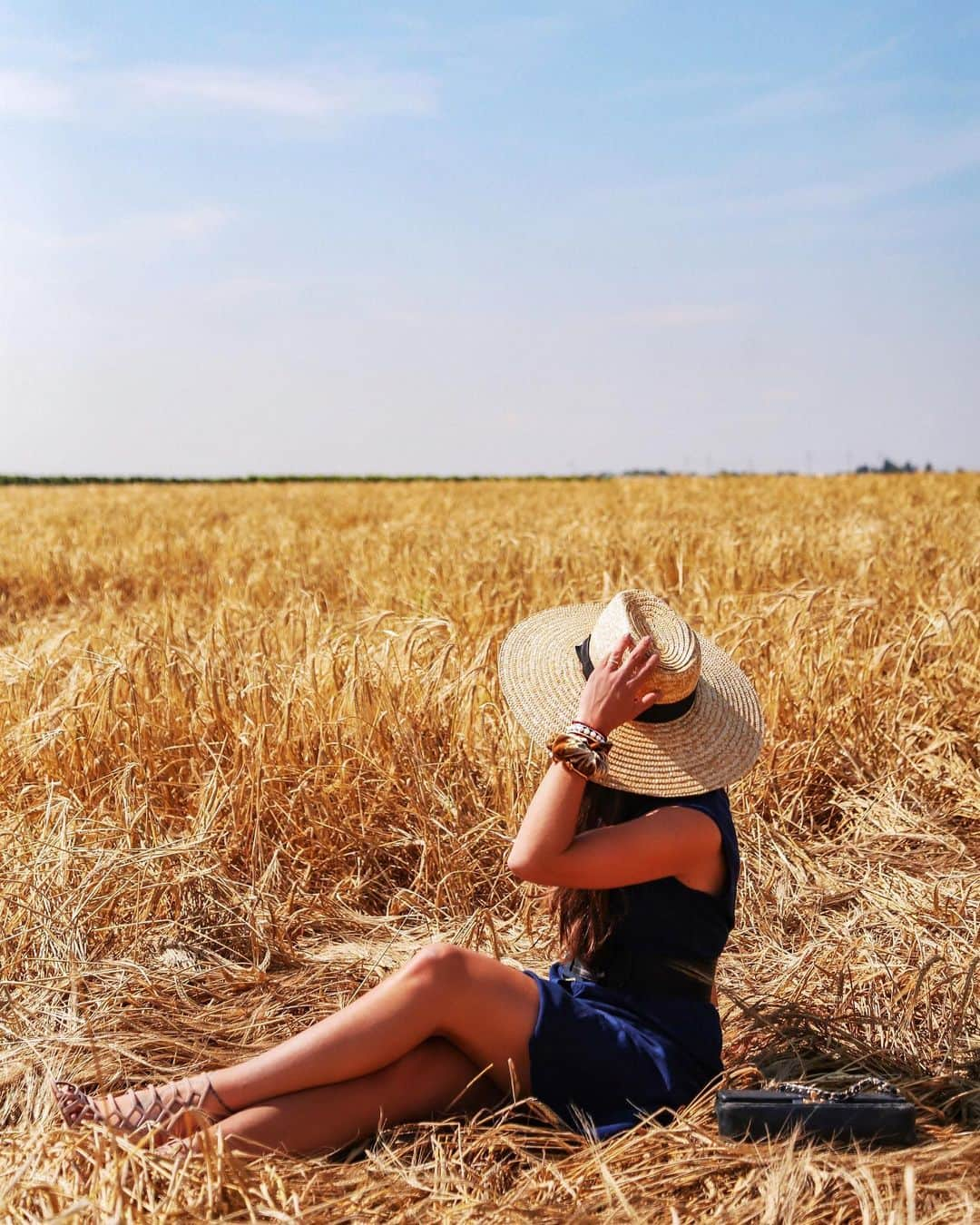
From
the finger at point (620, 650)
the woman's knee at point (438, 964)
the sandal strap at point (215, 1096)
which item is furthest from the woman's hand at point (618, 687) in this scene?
Result: the sandal strap at point (215, 1096)

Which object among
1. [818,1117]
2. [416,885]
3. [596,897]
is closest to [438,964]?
[596,897]

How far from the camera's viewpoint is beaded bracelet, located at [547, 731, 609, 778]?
2.06 metres

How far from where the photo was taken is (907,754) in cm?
399

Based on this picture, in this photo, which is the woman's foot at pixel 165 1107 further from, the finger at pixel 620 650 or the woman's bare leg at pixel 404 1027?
the finger at pixel 620 650

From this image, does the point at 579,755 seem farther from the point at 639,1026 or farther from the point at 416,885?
the point at 416,885

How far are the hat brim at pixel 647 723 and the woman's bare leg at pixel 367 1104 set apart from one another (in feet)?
1.90

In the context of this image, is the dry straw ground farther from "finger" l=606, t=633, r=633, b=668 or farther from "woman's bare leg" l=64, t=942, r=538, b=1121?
"finger" l=606, t=633, r=633, b=668

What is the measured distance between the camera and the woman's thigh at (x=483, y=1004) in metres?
2.11

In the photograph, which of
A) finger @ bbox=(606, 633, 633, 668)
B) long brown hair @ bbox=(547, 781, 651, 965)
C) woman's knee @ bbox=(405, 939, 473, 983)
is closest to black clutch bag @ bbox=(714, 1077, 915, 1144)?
long brown hair @ bbox=(547, 781, 651, 965)

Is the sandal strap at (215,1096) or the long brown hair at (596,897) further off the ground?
the long brown hair at (596,897)

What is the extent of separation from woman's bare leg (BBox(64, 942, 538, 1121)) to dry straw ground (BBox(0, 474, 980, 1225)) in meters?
0.12

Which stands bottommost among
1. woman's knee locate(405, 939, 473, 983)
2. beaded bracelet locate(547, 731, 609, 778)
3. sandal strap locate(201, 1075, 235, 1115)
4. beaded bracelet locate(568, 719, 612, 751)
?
sandal strap locate(201, 1075, 235, 1115)

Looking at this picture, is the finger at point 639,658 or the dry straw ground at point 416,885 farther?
the finger at point 639,658

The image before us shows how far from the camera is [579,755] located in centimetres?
206
